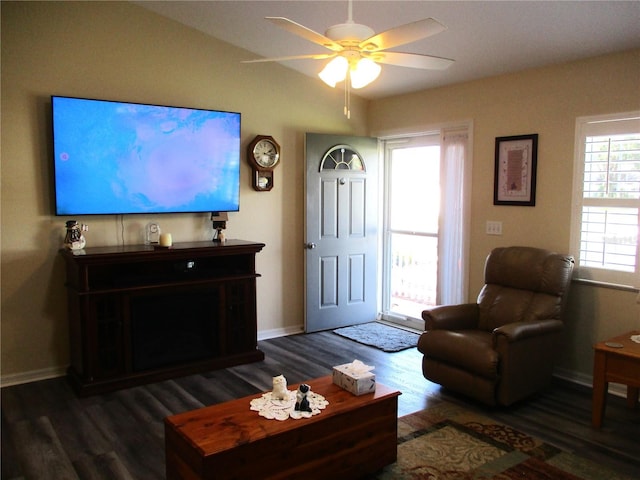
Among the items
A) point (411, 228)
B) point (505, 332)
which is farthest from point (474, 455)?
point (411, 228)

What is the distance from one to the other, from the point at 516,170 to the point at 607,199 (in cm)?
77

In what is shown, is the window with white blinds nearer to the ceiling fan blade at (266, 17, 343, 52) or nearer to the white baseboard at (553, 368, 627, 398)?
the white baseboard at (553, 368, 627, 398)

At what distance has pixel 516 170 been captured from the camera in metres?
4.27

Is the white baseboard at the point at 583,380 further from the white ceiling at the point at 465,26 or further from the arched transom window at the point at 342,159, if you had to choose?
the arched transom window at the point at 342,159

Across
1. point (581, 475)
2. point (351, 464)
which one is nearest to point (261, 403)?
point (351, 464)

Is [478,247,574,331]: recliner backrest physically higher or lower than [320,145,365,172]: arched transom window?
lower

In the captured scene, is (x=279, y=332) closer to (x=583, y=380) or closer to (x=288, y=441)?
(x=583, y=380)

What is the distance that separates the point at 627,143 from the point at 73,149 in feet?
13.0

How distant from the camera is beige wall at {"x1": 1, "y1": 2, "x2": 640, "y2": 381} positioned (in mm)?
3693

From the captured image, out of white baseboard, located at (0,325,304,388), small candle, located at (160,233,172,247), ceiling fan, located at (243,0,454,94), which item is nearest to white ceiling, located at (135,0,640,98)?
ceiling fan, located at (243,0,454,94)

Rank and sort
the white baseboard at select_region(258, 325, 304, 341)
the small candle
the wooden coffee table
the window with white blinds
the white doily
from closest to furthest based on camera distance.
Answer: the wooden coffee table → the white doily → the window with white blinds → the small candle → the white baseboard at select_region(258, 325, 304, 341)

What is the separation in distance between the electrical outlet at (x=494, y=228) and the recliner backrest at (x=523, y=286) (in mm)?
386

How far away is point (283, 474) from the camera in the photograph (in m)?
2.29

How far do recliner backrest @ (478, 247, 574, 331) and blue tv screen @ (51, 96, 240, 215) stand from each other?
7.59ft
